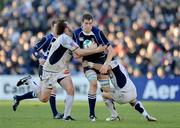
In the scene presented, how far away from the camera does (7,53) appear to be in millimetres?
33750

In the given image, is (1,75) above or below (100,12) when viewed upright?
below

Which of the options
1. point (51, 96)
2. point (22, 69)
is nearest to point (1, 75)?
point (22, 69)

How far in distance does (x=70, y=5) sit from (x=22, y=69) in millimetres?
4548

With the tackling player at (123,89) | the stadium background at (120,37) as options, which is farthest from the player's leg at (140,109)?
the stadium background at (120,37)

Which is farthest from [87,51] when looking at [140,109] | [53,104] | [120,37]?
[120,37]

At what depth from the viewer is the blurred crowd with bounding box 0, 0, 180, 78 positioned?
106 feet

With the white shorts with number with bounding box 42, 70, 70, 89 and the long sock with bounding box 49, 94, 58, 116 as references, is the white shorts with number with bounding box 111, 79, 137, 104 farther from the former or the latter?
the long sock with bounding box 49, 94, 58, 116

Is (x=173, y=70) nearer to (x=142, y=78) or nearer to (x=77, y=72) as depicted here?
(x=142, y=78)

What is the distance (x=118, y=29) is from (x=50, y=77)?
16.2m

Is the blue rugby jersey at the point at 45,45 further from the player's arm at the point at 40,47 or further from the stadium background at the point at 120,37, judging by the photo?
the stadium background at the point at 120,37

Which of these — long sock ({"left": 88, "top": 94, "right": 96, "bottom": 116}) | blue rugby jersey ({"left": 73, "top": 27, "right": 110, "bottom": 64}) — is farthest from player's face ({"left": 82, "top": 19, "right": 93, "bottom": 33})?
long sock ({"left": 88, "top": 94, "right": 96, "bottom": 116})

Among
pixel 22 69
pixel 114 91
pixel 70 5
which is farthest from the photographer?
pixel 70 5

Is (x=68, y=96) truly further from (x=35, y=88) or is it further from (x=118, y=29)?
(x=118, y=29)

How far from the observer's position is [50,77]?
18.0 metres
